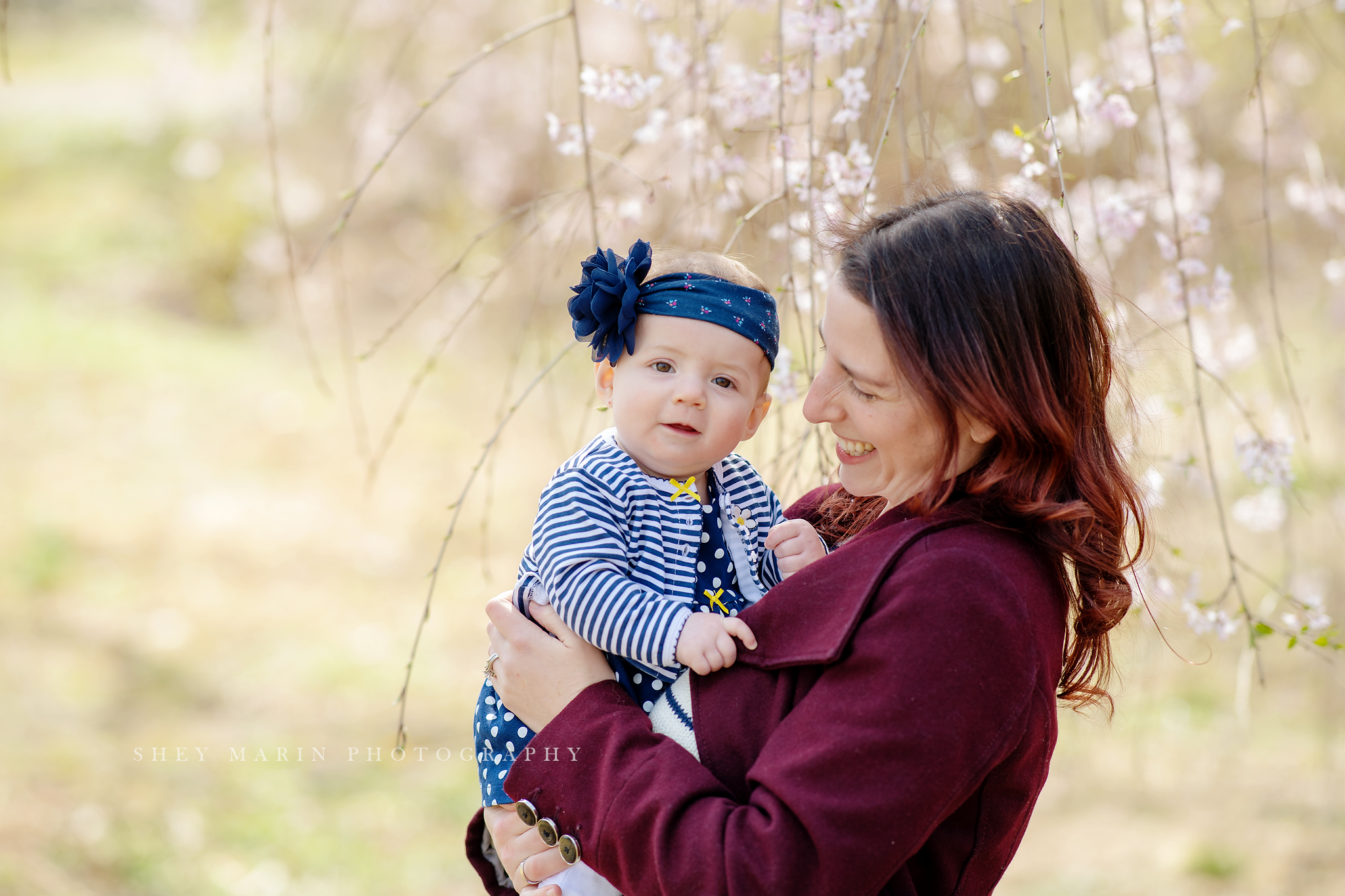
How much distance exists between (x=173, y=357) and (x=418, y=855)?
4.78 m

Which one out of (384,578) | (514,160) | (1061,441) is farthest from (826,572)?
(514,160)

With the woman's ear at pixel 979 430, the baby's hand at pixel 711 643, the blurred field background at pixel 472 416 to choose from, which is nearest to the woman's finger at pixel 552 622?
the baby's hand at pixel 711 643

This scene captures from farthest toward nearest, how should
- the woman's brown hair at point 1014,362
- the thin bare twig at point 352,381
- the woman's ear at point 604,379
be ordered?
the thin bare twig at point 352,381 → the woman's ear at point 604,379 → the woman's brown hair at point 1014,362

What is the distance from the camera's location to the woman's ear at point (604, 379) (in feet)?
4.89

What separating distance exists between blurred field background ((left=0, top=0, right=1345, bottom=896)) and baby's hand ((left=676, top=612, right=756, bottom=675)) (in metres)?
0.49

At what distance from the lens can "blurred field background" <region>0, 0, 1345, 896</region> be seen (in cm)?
205

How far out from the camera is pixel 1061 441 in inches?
45.9

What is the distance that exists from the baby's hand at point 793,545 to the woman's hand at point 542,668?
279 millimetres

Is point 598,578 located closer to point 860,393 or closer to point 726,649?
point 726,649

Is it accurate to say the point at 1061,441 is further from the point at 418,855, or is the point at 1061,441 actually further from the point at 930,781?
the point at 418,855

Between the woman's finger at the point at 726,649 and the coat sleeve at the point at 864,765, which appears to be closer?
the coat sleeve at the point at 864,765

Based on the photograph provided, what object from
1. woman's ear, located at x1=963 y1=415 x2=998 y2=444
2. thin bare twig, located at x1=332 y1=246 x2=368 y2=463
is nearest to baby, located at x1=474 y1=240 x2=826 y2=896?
woman's ear, located at x1=963 y1=415 x2=998 y2=444

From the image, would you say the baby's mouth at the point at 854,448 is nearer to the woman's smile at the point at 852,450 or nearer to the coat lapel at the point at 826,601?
the woman's smile at the point at 852,450

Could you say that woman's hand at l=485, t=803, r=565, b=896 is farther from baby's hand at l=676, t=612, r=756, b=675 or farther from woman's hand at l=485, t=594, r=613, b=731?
baby's hand at l=676, t=612, r=756, b=675
